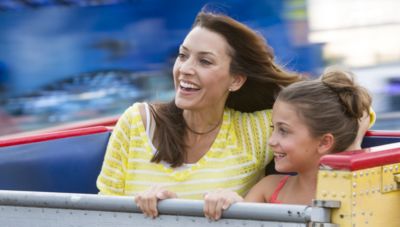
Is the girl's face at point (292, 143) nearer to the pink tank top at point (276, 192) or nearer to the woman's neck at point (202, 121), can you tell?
the pink tank top at point (276, 192)

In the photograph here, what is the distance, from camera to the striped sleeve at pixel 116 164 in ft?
11.0

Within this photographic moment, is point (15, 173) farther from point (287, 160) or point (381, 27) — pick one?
point (381, 27)

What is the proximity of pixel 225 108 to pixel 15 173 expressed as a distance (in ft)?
2.73

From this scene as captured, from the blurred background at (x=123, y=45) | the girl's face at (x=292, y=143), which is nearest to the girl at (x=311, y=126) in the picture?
the girl's face at (x=292, y=143)

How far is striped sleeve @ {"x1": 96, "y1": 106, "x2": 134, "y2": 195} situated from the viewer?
3.35 m

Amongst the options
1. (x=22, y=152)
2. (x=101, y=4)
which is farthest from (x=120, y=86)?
(x=22, y=152)

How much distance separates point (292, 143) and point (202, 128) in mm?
567

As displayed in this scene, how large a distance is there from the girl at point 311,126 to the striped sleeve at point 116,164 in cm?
57

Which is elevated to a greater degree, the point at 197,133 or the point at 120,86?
the point at 120,86

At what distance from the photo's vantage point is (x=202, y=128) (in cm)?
346

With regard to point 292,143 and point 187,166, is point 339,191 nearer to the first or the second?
point 292,143

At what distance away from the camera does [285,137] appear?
9.79 feet

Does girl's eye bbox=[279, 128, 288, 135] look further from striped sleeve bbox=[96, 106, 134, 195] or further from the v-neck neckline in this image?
striped sleeve bbox=[96, 106, 134, 195]

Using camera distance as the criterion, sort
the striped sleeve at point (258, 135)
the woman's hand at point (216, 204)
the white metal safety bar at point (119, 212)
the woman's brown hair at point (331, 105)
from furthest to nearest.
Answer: the striped sleeve at point (258, 135), the woman's brown hair at point (331, 105), the woman's hand at point (216, 204), the white metal safety bar at point (119, 212)
